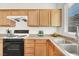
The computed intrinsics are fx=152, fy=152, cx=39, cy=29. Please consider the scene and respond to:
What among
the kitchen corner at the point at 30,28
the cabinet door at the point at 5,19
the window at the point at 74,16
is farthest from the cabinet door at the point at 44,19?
the cabinet door at the point at 5,19

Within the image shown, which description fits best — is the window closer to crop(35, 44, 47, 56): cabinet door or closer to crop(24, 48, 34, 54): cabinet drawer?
crop(35, 44, 47, 56): cabinet door

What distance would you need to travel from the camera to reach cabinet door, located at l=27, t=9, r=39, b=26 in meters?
4.25

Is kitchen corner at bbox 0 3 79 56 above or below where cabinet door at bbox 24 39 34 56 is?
above

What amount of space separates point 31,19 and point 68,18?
3.45 ft

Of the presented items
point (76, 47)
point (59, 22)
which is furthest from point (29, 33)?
point (76, 47)

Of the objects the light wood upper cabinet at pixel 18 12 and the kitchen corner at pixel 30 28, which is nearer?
the kitchen corner at pixel 30 28

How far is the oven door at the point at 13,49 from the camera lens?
3885 mm

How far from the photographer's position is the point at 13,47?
3.91m

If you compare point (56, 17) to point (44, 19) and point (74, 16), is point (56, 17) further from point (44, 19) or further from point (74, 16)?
point (74, 16)

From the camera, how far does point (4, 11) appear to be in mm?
4211

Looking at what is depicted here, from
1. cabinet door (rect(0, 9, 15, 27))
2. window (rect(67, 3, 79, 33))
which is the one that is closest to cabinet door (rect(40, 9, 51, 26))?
window (rect(67, 3, 79, 33))

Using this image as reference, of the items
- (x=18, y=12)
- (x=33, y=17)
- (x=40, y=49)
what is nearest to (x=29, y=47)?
(x=40, y=49)

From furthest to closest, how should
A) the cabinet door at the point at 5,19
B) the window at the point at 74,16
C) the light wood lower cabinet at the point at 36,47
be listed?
the cabinet door at the point at 5,19
the light wood lower cabinet at the point at 36,47
the window at the point at 74,16

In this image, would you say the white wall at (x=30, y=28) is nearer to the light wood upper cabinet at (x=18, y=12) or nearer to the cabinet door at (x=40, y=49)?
the light wood upper cabinet at (x=18, y=12)
